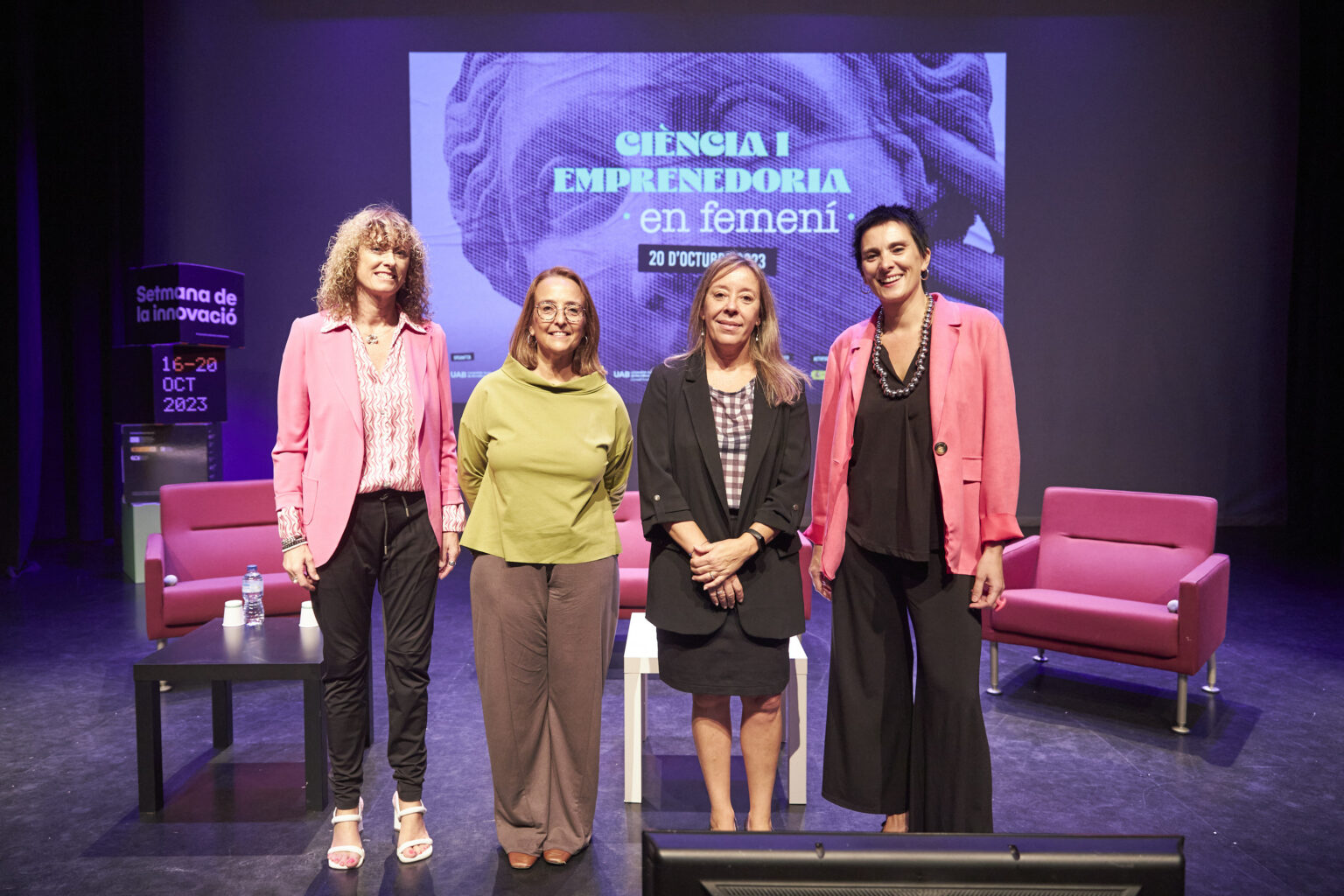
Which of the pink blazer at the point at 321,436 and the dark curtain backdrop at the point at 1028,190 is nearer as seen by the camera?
the pink blazer at the point at 321,436

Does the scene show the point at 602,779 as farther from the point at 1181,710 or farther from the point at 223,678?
the point at 1181,710

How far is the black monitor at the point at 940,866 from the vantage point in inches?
32.7

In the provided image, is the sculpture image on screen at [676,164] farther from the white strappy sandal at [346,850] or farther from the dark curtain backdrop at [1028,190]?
the white strappy sandal at [346,850]

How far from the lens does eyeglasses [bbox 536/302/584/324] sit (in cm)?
219

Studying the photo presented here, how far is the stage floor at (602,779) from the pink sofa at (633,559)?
1.14 ft

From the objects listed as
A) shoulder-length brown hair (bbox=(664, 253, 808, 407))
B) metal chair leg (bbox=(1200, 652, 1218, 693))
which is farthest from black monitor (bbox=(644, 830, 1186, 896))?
metal chair leg (bbox=(1200, 652, 1218, 693))

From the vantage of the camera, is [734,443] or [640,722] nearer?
[734,443]

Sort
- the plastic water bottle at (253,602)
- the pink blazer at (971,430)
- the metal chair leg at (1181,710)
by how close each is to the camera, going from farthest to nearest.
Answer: the metal chair leg at (1181,710)
the plastic water bottle at (253,602)
the pink blazer at (971,430)

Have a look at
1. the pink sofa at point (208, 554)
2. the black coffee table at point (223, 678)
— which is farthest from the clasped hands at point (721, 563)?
the pink sofa at point (208, 554)

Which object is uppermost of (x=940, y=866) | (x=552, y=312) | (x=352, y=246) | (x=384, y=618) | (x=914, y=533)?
(x=352, y=246)

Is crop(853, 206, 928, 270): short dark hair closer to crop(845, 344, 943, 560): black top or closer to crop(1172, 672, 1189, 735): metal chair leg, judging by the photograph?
crop(845, 344, 943, 560): black top

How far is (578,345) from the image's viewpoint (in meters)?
2.27

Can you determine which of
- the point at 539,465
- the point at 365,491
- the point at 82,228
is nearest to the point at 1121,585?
the point at 539,465

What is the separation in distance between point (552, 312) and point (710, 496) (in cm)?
62
